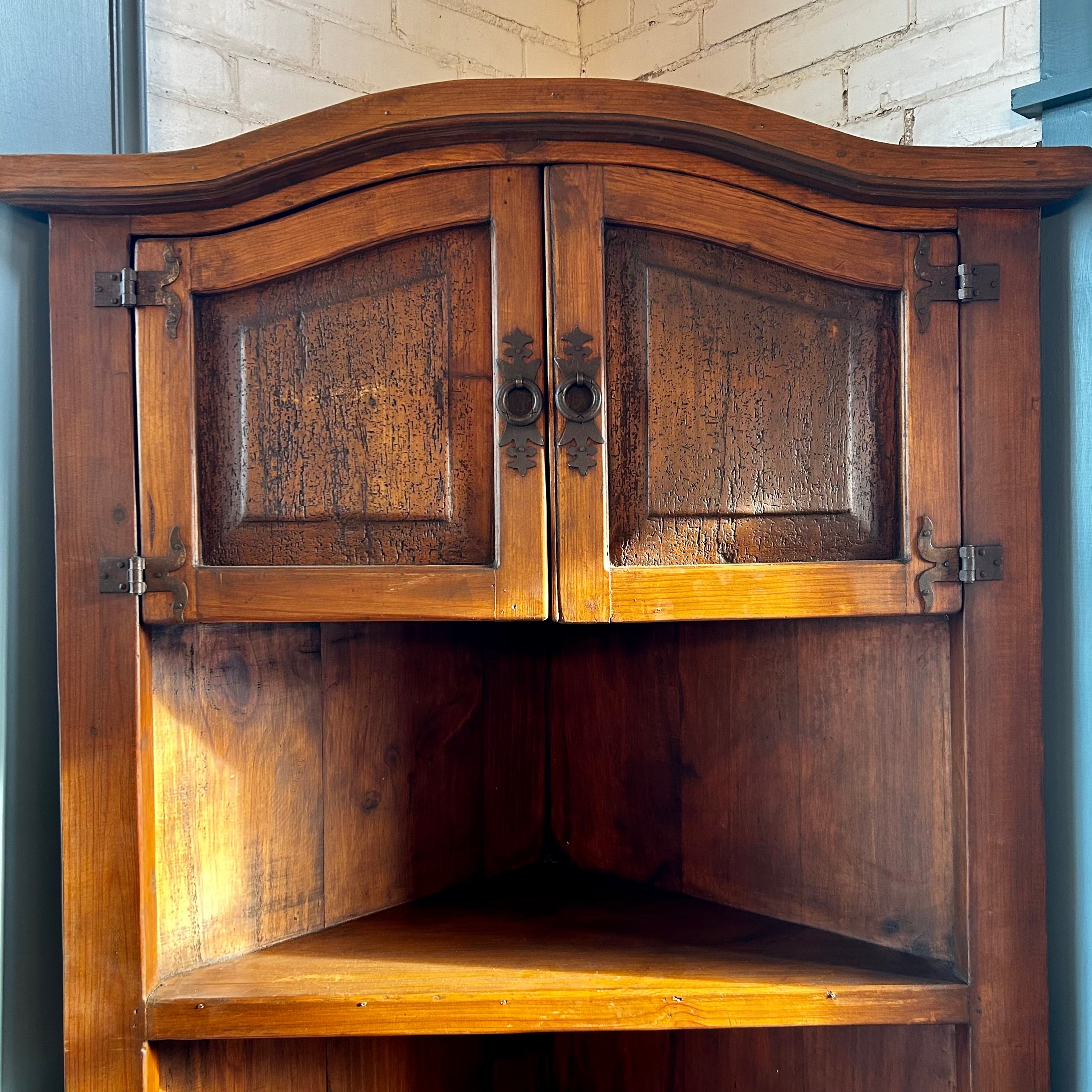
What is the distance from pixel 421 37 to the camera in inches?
51.5

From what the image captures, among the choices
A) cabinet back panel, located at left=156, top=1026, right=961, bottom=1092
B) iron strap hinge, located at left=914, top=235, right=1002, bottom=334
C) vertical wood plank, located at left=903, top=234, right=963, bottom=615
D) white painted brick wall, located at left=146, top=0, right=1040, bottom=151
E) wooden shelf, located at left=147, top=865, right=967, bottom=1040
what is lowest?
cabinet back panel, located at left=156, top=1026, right=961, bottom=1092

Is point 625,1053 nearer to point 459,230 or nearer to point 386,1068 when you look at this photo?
point 386,1068

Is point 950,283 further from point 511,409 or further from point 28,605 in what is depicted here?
point 28,605

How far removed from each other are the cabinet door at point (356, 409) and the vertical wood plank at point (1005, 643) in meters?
0.40

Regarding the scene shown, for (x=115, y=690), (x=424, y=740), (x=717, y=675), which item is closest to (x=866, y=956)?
(x=717, y=675)

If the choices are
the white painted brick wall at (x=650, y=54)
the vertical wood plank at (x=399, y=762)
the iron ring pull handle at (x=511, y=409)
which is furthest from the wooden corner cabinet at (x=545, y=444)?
the white painted brick wall at (x=650, y=54)

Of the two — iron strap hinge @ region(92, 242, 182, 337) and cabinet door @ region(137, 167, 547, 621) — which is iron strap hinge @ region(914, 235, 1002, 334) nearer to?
cabinet door @ region(137, 167, 547, 621)

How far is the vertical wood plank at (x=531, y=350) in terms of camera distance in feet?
2.75

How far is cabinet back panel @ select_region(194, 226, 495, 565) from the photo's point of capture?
33.8 inches

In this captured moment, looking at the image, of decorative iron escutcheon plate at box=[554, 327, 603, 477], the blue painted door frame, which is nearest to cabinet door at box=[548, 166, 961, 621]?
decorative iron escutcheon plate at box=[554, 327, 603, 477]

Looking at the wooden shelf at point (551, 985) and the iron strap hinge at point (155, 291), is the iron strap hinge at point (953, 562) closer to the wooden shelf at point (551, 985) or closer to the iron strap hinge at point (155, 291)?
the wooden shelf at point (551, 985)

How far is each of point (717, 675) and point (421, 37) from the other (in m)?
0.95

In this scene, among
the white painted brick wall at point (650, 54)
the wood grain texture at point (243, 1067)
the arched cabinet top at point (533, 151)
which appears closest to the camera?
the arched cabinet top at point (533, 151)

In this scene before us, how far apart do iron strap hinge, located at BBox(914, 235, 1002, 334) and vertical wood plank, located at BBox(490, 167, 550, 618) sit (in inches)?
13.6
